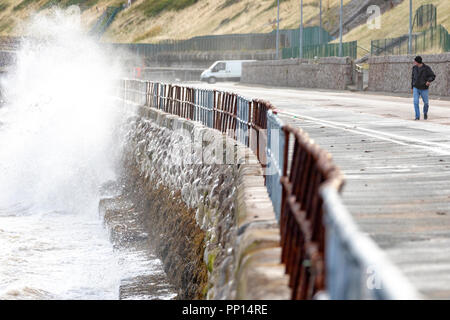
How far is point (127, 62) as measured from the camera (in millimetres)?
82500

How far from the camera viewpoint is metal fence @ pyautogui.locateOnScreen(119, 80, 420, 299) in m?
3.03

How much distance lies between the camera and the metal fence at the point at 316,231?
3029mm

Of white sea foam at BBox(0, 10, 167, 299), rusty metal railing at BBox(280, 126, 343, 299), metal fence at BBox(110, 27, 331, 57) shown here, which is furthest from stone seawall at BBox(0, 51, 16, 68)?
rusty metal railing at BBox(280, 126, 343, 299)

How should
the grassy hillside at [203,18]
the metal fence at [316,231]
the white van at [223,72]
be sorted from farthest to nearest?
the grassy hillside at [203,18]
the white van at [223,72]
the metal fence at [316,231]

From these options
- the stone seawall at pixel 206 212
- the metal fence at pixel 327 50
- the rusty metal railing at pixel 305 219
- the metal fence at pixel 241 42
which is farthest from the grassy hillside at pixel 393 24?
the rusty metal railing at pixel 305 219

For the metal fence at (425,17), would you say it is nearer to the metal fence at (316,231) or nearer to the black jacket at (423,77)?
the black jacket at (423,77)

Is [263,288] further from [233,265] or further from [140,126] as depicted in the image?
[140,126]

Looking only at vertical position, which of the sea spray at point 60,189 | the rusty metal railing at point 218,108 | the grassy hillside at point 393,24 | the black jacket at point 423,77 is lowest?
the sea spray at point 60,189

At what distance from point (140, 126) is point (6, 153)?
47.1ft

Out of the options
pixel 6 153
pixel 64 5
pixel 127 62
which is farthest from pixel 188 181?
pixel 64 5

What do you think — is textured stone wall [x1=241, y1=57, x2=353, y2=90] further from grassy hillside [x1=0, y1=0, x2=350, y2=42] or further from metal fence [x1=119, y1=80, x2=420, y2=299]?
metal fence [x1=119, y1=80, x2=420, y2=299]

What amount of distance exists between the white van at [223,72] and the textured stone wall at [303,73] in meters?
2.30

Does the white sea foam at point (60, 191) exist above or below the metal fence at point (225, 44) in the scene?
below

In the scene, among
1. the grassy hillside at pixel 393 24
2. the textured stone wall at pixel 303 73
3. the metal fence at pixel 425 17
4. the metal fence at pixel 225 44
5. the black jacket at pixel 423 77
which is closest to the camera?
the black jacket at pixel 423 77
